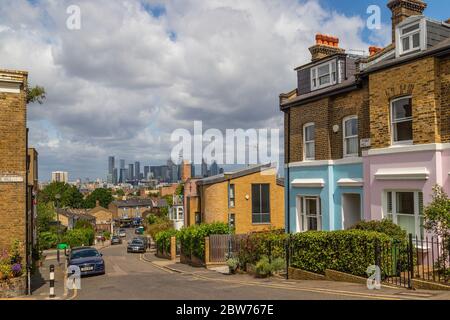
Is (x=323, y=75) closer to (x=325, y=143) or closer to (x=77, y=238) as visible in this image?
(x=325, y=143)

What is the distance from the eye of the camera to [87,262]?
20641 millimetres

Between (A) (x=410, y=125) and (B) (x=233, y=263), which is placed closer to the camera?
(A) (x=410, y=125)

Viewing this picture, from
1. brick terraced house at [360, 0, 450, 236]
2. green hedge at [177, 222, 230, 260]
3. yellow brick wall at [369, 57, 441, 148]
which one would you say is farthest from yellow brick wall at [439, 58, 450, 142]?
green hedge at [177, 222, 230, 260]

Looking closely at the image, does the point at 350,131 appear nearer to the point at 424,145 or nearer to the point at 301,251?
the point at 424,145

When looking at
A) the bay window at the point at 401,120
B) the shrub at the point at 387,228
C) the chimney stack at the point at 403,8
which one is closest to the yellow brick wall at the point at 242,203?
the chimney stack at the point at 403,8

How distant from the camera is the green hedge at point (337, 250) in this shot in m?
13.0

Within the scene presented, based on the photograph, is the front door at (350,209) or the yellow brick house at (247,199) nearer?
the front door at (350,209)

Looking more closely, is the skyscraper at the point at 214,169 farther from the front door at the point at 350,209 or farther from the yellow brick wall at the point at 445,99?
the yellow brick wall at the point at 445,99

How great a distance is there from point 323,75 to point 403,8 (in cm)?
460

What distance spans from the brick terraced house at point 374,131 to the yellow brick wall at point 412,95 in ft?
0.11

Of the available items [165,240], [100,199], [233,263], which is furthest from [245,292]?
[100,199]

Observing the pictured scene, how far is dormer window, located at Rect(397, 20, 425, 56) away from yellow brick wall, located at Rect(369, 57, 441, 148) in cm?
82

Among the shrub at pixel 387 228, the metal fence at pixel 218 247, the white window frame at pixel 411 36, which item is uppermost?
the white window frame at pixel 411 36

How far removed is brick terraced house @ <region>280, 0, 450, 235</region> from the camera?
14273 mm
